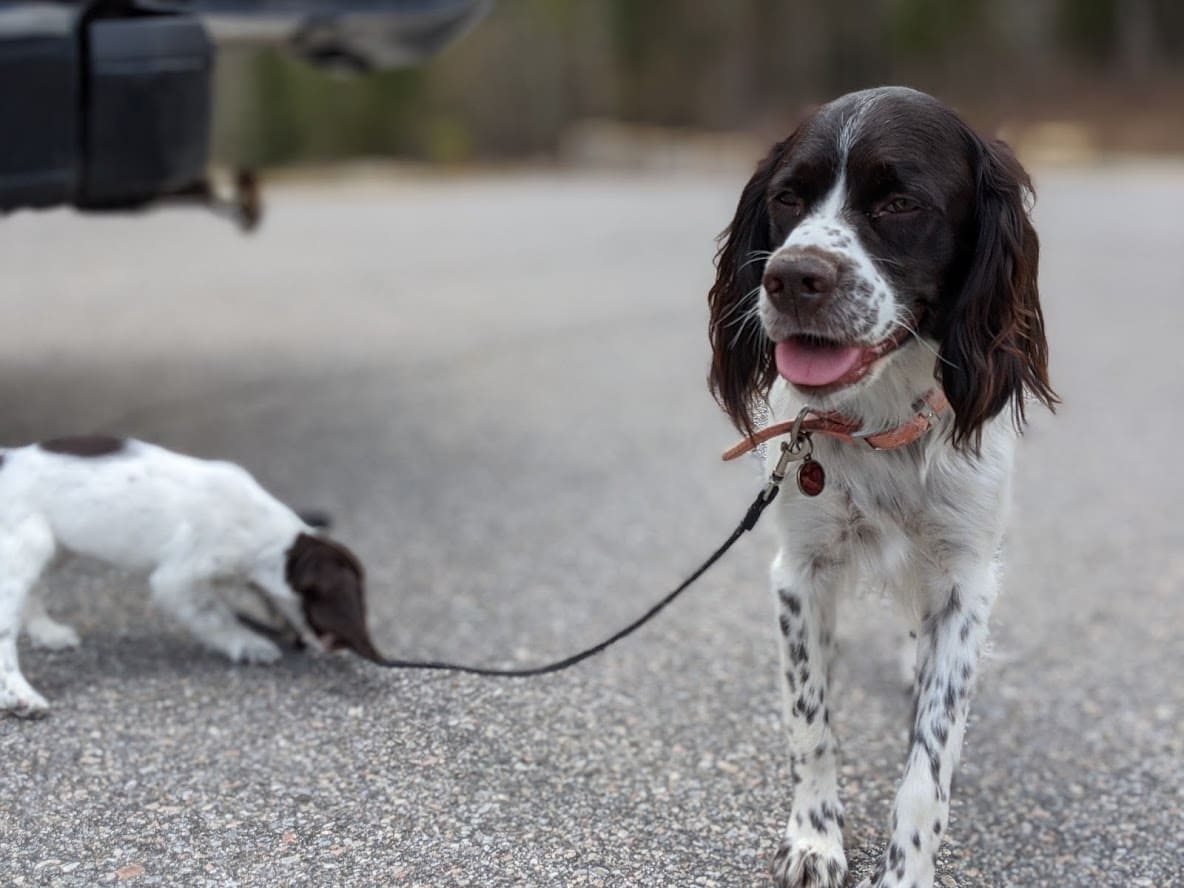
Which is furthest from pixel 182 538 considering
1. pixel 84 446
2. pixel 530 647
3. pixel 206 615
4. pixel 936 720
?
pixel 936 720

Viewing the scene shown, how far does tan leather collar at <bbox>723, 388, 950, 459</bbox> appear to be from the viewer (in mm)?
2633

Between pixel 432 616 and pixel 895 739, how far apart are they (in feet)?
3.98

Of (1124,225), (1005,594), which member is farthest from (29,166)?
(1124,225)

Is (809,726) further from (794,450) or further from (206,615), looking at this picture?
(206,615)

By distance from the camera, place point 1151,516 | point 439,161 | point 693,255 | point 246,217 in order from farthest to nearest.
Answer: point 439,161 → point 693,255 → point 246,217 → point 1151,516

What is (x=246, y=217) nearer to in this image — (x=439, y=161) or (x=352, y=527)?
(x=352, y=527)

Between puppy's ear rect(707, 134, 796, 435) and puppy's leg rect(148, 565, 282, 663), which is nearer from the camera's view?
puppy's ear rect(707, 134, 796, 435)

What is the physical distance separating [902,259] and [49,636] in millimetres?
2036

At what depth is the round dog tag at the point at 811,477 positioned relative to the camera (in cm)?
265

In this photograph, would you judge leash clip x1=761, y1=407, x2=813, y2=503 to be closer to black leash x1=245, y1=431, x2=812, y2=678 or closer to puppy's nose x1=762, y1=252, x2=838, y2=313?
black leash x1=245, y1=431, x2=812, y2=678

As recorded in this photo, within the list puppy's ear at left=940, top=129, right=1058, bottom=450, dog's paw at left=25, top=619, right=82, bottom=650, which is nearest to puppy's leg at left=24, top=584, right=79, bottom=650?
dog's paw at left=25, top=619, right=82, bottom=650

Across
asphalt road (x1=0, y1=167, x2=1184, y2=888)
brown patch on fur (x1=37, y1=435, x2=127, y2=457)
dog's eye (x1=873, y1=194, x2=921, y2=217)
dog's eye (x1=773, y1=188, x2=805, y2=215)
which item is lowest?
asphalt road (x1=0, y1=167, x2=1184, y2=888)

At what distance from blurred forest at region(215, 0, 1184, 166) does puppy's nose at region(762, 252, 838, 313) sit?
20.6 metres

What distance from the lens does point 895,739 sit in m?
3.22
